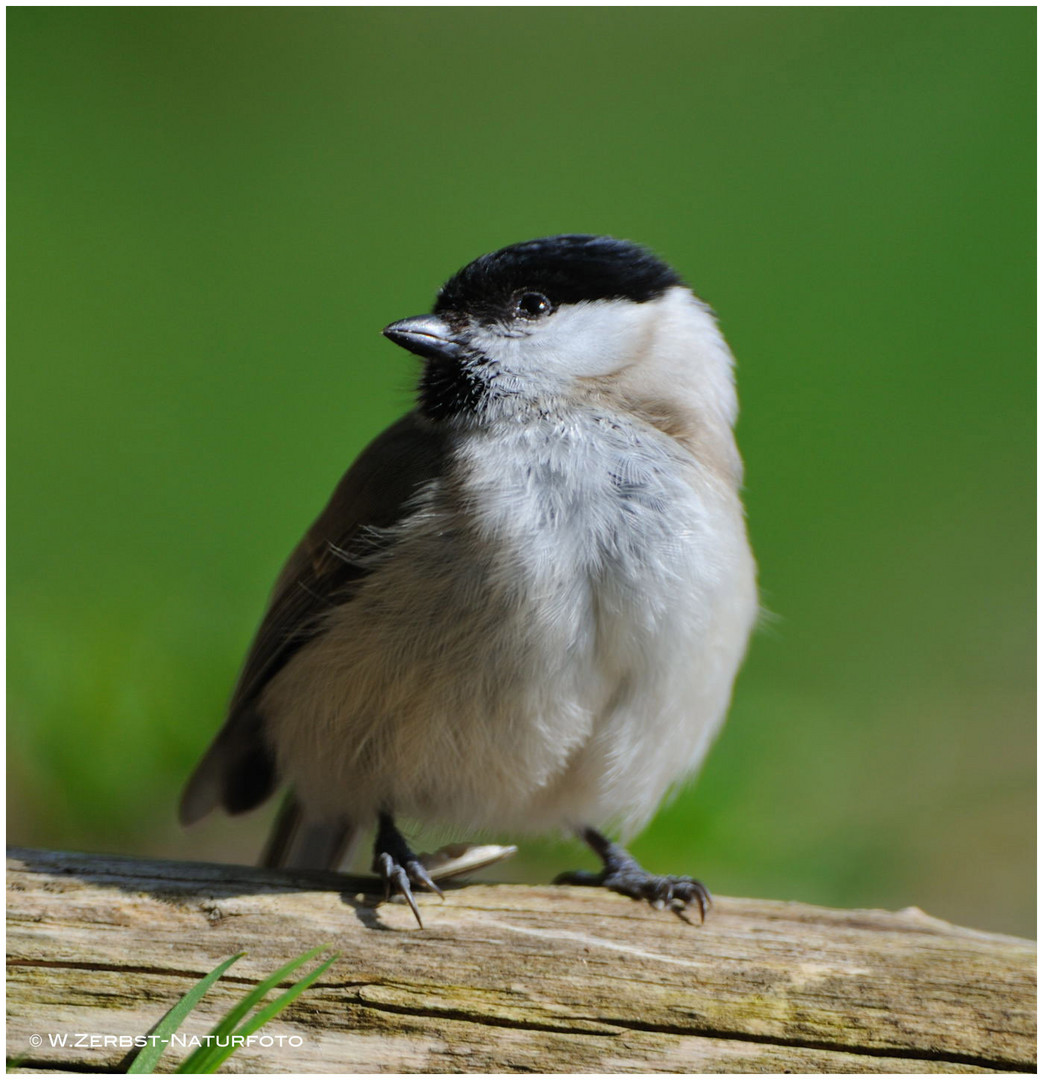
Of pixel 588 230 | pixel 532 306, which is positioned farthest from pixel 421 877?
pixel 588 230

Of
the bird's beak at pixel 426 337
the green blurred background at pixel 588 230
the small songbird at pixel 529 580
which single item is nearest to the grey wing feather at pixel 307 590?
the small songbird at pixel 529 580

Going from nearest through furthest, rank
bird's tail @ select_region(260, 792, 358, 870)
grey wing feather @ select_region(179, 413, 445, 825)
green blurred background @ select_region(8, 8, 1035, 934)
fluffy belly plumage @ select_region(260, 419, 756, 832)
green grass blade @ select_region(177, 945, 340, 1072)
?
green grass blade @ select_region(177, 945, 340, 1072) < fluffy belly plumage @ select_region(260, 419, 756, 832) < grey wing feather @ select_region(179, 413, 445, 825) < bird's tail @ select_region(260, 792, 358, 870) < green blurred background @ select_region(8, 8, 1035, 934)

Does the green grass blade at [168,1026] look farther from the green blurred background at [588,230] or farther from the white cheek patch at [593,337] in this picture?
the green blurred background at [588,230]

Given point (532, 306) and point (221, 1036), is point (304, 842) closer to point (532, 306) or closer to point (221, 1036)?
point (221, 1036)

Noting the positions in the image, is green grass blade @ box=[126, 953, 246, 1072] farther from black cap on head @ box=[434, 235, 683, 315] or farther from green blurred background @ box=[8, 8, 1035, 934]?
green blurred background @ box=[8, 8, 1035, 934]

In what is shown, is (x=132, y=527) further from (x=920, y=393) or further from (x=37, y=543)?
(x=920, y=393)

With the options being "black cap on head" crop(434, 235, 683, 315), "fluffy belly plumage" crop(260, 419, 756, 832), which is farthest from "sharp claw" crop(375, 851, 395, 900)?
"black cap on head" crop(434, 235, 683, 315)
